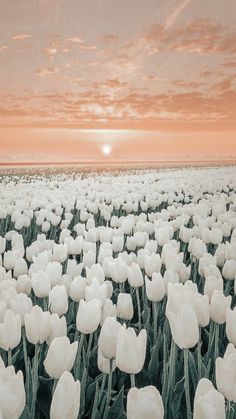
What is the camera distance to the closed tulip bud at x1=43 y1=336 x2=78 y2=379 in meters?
2.12

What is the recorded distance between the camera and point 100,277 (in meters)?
3.41

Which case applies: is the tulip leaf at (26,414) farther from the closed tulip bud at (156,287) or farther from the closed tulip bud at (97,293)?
the closed tulip bud at (156,287)

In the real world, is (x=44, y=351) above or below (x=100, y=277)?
below

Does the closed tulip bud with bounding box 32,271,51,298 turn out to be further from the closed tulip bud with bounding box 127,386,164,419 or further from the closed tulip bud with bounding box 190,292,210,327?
the closed tulip bud with bounding box 127,386,164,419

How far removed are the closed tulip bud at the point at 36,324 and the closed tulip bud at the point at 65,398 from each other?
2.67 ft

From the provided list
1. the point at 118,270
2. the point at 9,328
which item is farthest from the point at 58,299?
the point at 118,270

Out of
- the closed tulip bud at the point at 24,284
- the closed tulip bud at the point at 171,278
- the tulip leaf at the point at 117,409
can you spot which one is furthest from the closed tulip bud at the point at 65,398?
the closed tulip bud at the point at 24,284

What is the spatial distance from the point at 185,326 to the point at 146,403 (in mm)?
671

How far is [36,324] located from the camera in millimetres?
2518

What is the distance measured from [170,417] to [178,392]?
226mm

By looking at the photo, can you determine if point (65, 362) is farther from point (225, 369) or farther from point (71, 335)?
point (71, 335)

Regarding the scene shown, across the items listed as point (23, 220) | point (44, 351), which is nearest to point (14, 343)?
point (44, 351)

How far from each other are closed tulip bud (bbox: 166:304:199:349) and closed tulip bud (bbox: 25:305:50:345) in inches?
28.1

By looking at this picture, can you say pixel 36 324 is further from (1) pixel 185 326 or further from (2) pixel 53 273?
(2) pixel 53 273
